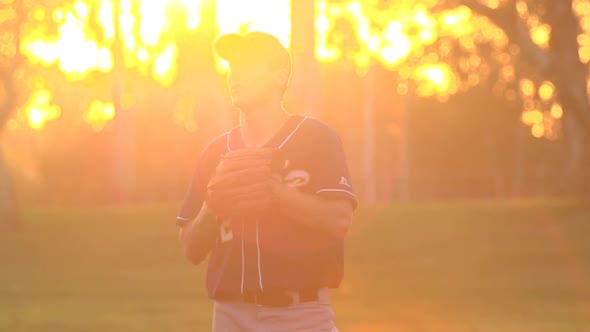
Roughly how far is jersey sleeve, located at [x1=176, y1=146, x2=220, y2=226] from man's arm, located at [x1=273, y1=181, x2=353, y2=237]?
546 millimetres

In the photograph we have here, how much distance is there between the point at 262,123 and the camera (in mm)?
4707

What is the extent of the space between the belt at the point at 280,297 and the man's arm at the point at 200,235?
26 cm

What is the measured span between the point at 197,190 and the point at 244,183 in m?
0.64

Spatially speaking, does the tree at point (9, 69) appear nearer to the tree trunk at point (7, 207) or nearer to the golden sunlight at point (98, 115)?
the tree trunk at point (7, 207)

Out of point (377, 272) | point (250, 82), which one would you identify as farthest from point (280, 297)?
point (377, 272)

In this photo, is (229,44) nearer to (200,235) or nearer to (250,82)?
(250,82)

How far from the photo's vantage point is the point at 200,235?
4746 millimetres

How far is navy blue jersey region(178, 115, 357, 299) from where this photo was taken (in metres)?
4.59

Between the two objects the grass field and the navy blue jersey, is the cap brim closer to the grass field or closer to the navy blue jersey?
the navy blue jersey

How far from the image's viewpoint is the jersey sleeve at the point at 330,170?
181 inches

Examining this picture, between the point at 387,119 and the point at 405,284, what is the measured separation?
49157mm

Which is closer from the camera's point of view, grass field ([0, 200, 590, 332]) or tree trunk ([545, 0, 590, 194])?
grass field ([0, 200, 590, 332])

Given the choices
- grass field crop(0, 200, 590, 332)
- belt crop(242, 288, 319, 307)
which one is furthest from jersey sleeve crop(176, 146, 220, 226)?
grass field crop(0, 200, 590, 332)

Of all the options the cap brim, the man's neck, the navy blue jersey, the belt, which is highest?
the cap brim
